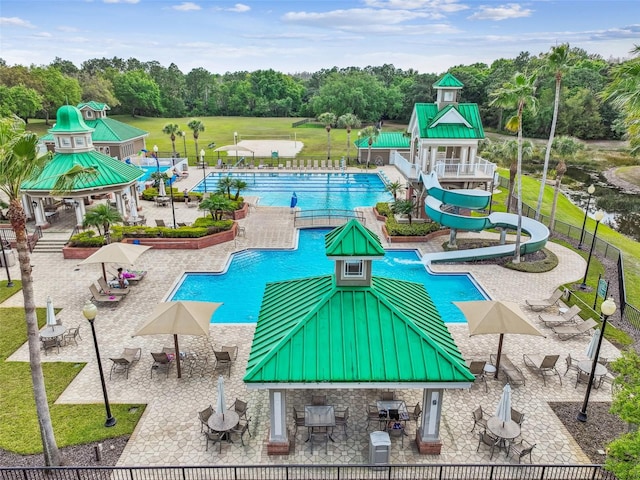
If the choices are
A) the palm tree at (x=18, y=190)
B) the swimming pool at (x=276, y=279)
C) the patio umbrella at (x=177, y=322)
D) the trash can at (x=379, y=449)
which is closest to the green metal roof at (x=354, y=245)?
the trash can at (x=379, y=449)

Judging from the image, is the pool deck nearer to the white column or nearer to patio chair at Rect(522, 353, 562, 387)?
patio chair at Rect(522, 353, 562, 387)

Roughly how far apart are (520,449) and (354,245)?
7.63m

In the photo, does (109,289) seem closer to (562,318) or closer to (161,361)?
(161,361)

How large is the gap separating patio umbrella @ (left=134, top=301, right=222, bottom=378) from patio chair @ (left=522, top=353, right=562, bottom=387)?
12022 mm

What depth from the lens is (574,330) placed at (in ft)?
62.7

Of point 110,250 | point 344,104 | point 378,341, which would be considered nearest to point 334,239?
point 378,341

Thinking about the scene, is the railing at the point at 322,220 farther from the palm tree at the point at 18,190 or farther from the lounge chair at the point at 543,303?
the palm tree at the point at 18,190

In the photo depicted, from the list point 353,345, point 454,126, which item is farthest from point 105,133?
point 353,345

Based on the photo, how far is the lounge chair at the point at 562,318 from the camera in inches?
777

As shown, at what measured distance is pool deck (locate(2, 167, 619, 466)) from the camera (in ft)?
42.2

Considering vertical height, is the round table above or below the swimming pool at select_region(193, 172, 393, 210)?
below

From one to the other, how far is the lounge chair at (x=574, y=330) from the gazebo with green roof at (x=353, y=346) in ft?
27.7

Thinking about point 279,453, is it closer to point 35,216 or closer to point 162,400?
point 162,400

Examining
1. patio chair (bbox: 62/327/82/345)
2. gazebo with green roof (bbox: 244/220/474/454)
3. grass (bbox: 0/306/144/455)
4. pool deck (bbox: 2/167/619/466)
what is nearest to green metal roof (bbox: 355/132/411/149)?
pool deck (bbox: 2/167/619/466)
